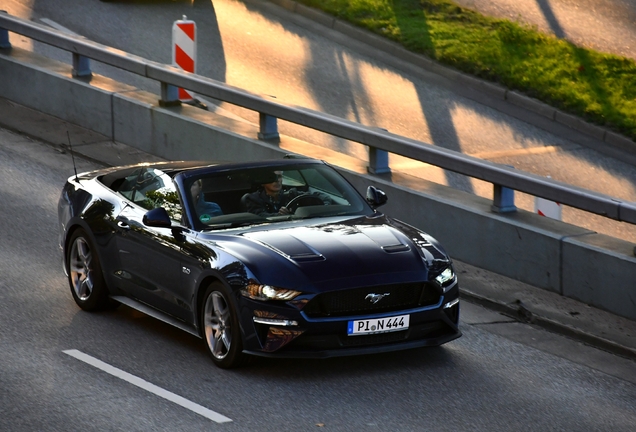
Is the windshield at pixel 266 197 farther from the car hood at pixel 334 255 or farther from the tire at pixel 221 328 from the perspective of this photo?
the tire at pixel 221 328

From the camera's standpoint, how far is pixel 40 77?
16734 mm

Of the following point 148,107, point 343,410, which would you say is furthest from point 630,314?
point 148,107

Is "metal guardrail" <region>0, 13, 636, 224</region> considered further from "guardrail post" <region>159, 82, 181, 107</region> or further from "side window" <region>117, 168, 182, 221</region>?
"side window" <region>117, 168, 182, 221</region>

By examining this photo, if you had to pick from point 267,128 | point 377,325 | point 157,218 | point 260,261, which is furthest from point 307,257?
point 267,128

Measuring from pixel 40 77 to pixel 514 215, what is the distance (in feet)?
25.9

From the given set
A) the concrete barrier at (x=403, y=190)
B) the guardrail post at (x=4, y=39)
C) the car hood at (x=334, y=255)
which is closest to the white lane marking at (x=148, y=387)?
the car hood at (x=334, y=255)

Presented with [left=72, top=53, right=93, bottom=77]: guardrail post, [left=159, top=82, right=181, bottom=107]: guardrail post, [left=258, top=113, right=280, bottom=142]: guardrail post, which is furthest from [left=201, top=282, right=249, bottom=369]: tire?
[left=72, top=53, right=93, bottom=77]: guardrail post

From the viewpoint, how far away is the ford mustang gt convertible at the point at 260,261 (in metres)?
8.47

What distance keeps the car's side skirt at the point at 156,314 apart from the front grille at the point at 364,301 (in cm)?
108

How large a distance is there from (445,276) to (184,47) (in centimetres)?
891

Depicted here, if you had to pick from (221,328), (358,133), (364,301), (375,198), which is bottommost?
(221,328)

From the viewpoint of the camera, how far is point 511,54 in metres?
20.8

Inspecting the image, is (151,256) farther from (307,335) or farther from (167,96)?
(167,96)

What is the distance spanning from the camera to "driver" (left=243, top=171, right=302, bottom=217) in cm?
957
